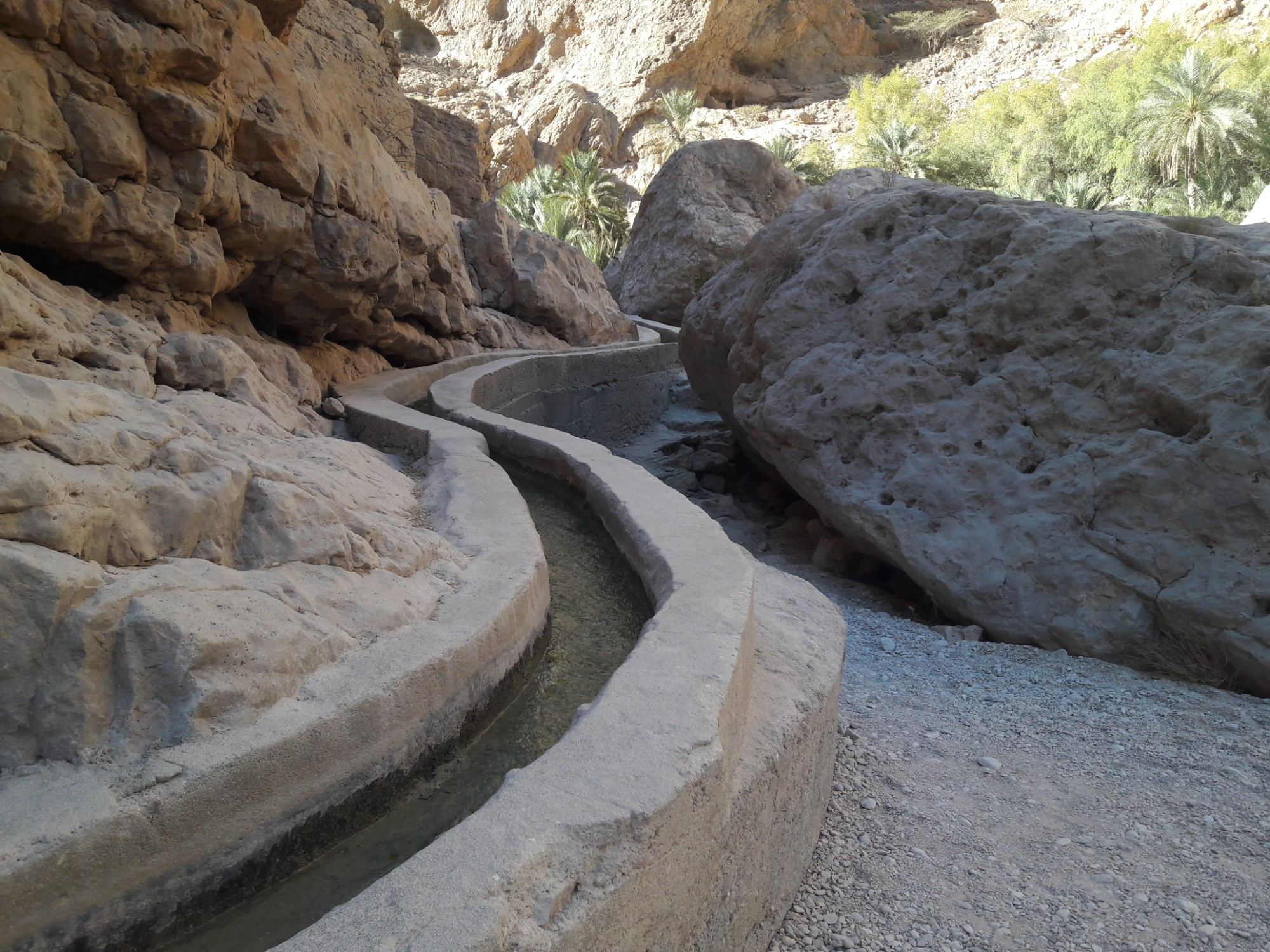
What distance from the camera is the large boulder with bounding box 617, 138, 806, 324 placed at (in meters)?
14.8

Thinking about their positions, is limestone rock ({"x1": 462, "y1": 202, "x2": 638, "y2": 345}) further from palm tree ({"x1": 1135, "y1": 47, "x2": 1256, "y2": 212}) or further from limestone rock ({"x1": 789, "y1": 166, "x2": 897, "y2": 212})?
palm tree ({"x1": 1135, "y1": 47, "x2": 1256, "y2": 212})

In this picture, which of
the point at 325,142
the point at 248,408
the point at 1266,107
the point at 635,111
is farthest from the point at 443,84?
the point at 248,408

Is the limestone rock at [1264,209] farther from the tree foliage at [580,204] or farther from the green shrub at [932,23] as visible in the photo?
the green shrub at [932,23]

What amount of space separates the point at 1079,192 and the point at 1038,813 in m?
25.3

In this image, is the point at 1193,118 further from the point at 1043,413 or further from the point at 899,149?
the point at 1043,413

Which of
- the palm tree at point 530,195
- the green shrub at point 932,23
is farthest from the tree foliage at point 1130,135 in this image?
the palm tree at point 530,195

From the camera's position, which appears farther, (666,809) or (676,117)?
(676,117)

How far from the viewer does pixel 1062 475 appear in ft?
14.3

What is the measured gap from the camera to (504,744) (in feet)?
8.43

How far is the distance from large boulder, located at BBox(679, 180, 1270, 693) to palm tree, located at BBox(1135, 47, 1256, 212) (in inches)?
902

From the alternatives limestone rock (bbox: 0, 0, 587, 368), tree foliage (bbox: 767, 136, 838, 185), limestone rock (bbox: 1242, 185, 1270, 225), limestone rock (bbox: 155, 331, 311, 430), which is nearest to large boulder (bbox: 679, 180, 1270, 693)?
limestone rock (bbox: 155, 331, 311, 430)

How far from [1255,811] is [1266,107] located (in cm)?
2829

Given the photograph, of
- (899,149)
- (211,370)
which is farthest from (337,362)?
(899,149)

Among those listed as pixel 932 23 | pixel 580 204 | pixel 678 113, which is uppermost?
pixel 932 23
